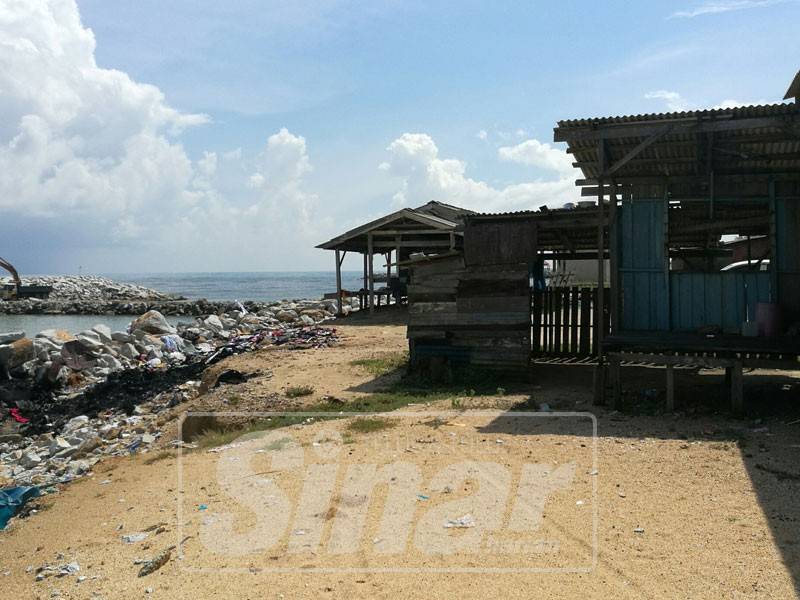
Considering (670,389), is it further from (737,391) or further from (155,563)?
(155,563)

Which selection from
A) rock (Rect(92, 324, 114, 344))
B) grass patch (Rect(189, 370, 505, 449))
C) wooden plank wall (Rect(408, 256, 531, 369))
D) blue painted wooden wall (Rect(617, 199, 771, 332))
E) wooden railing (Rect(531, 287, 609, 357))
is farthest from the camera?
rock (Rect(92, 324, 114, 344))

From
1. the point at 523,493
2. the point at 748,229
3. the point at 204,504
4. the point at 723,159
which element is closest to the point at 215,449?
the point at 204,504

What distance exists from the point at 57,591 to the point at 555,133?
7.51 meters

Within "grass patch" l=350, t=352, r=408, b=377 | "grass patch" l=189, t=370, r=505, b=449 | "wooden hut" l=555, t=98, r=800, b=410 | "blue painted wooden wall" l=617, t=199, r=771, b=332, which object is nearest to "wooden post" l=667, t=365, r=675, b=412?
"wooden hut" l=555, t=98, r=800, b=410

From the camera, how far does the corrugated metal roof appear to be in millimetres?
7996

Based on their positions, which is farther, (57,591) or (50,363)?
(50,363)

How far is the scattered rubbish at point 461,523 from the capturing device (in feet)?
16.5

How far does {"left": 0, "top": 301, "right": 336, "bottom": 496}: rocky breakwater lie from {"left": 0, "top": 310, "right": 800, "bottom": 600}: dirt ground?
6.84 ft

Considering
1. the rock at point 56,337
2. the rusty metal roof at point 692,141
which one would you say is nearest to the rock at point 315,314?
the rock at point 56,337

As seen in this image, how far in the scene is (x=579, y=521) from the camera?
5039 mm

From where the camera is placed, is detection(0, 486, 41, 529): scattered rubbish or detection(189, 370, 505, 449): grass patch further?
detection(189, 370, 505, 449): grass patch

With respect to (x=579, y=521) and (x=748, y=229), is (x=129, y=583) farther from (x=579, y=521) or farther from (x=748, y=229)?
(x=748, y=229)

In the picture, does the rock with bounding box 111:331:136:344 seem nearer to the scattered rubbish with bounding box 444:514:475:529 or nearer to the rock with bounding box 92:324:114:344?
the rock with bounding box 92:324:114:344

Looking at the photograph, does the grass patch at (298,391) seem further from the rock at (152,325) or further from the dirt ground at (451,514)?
the rock at (152,325)
